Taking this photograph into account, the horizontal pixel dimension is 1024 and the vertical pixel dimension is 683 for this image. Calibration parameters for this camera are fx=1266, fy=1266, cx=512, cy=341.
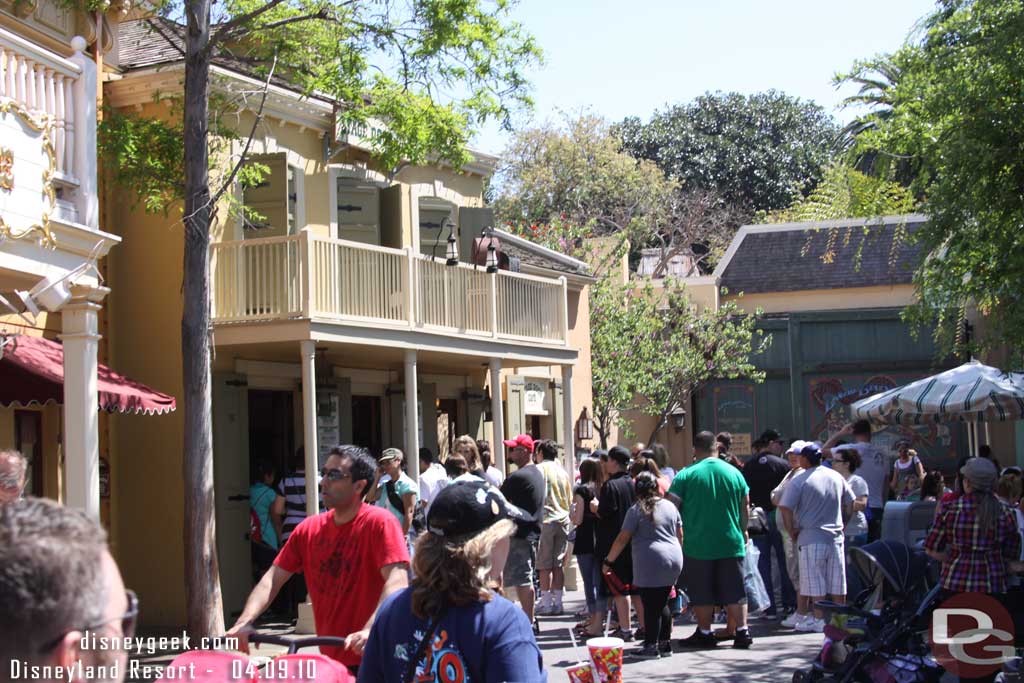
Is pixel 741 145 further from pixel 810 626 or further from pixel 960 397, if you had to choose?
pixel 810 626

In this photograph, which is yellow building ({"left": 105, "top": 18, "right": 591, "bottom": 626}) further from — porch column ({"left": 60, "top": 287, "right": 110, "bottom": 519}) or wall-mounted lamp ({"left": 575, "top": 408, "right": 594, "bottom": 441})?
wall-mounted lamp ({"left": 575, "top": 408, "right": 594, "bottom": 441})

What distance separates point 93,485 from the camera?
1080cm

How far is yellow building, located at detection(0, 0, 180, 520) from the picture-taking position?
9.77 metres

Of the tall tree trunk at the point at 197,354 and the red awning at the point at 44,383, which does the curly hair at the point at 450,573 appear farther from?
the tall tree trunk at the point at 197,354

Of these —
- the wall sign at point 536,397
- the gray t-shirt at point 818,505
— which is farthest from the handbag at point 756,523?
the wall sign at point 536,397

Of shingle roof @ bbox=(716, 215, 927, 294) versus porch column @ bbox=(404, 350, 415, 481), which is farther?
shingle roof @ bbox=(716, 215, 927, 294)

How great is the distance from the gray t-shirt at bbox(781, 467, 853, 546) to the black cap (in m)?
8.26

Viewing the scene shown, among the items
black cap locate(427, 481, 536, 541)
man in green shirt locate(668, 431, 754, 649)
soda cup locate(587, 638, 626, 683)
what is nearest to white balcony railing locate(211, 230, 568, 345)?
man in green shirt locate(668, 431, 754, 649)

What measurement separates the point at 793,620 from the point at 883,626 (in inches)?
181

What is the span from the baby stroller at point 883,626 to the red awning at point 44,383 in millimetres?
6876

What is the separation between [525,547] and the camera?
11633mm

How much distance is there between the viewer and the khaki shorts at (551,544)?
14266 millimetres

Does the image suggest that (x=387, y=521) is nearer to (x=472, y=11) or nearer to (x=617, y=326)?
(x=472, y=11)

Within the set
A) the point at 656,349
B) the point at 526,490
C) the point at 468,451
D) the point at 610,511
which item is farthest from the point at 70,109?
the point at 656,349
